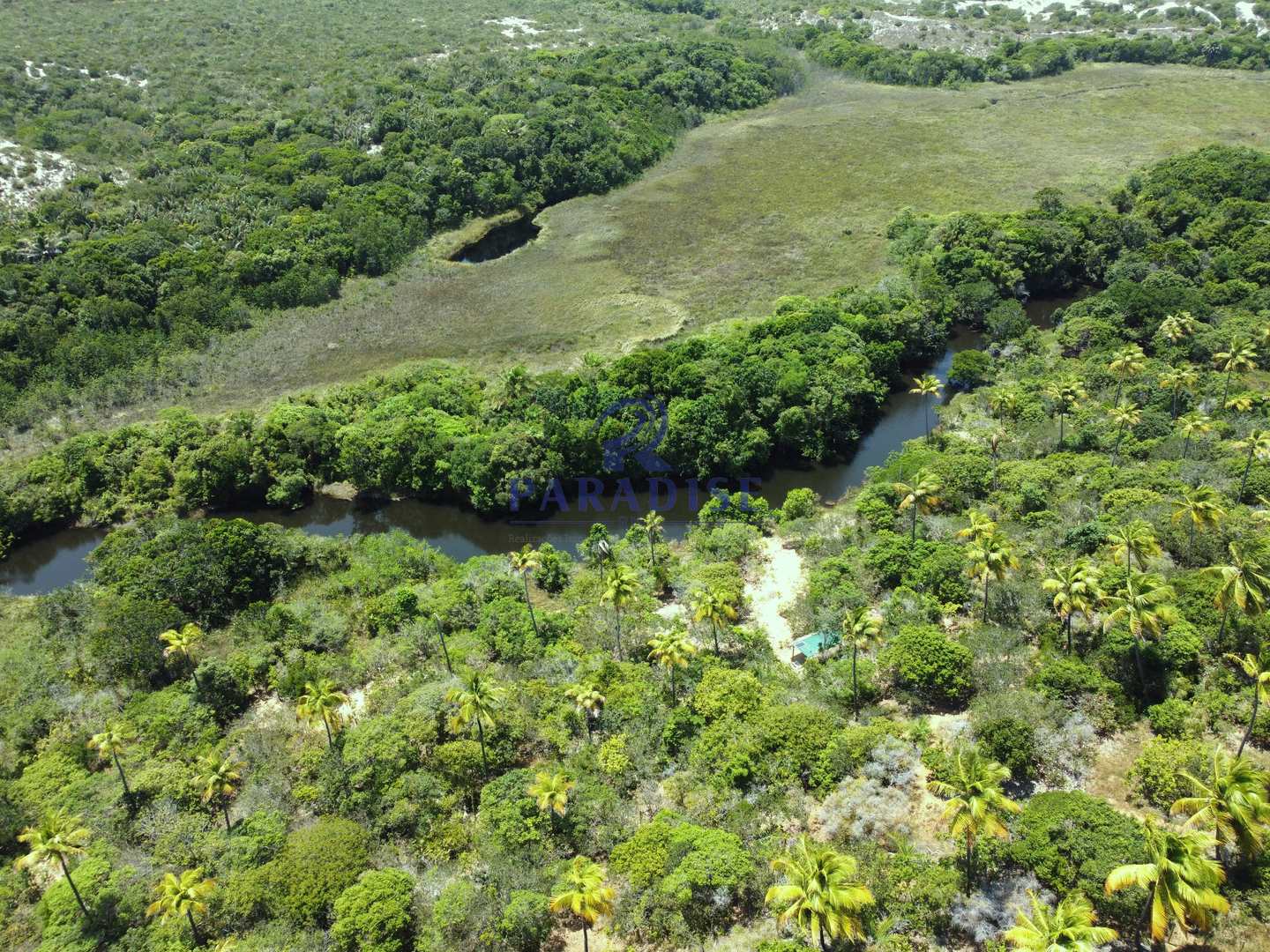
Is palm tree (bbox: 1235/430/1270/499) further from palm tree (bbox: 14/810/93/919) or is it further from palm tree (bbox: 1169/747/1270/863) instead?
palm tree (bbox: 14/810/93/919)

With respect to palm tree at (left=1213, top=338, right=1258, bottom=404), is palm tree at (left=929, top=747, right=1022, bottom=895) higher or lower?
lower

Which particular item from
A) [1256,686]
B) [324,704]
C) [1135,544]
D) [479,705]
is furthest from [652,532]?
[1256,686]

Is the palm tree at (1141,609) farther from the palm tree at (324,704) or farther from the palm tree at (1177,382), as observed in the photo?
the palm tree at (324,704)

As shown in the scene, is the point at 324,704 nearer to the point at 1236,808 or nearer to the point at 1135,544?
the point at 1236,808

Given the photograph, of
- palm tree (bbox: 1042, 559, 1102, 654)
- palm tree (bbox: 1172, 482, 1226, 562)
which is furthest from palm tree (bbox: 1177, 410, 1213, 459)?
palm tree (bbox: 1042, 559, 1102, 654)


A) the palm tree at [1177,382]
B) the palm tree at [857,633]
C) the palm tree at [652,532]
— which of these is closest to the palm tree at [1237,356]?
the palm tree at [1177,382]

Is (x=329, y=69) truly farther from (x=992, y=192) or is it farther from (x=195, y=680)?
(x=195, y=680)
